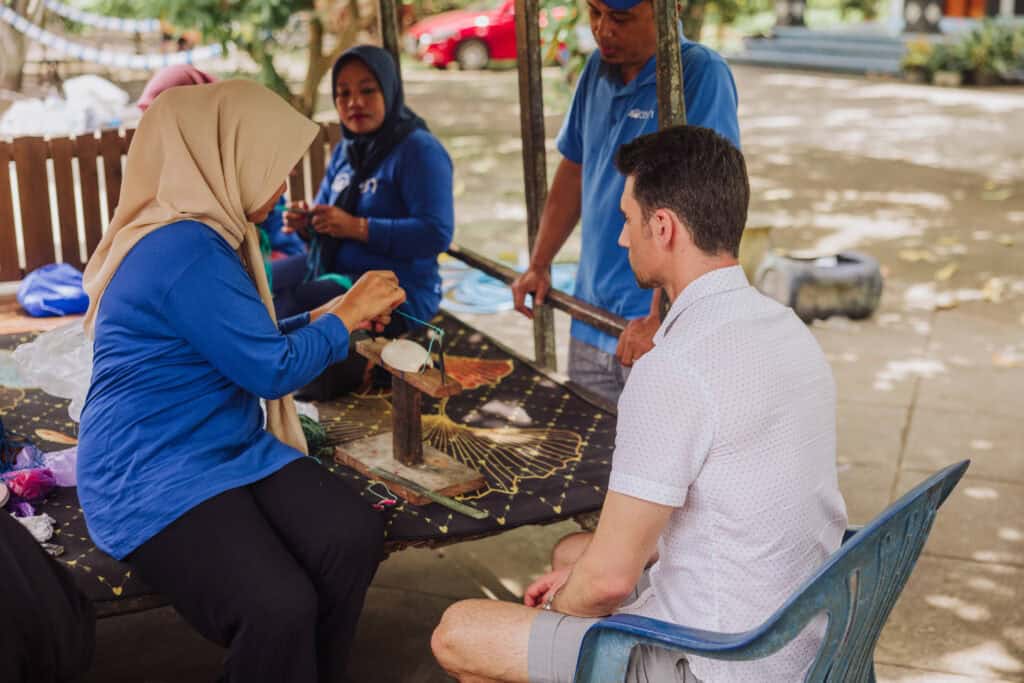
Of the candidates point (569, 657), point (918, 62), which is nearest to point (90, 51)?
point (918, 62)

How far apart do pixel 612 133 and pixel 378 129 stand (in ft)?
3.51

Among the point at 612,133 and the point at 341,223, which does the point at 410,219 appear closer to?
the point at 341,223

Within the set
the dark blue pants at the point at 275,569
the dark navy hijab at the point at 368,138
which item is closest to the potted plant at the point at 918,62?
the dark navy hijab at the point at 368,138

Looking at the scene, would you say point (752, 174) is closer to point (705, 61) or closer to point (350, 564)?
point (705, 61)

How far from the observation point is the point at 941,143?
42.3 ft

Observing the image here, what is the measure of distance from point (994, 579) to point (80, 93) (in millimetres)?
10815

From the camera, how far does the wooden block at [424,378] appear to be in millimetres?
3182

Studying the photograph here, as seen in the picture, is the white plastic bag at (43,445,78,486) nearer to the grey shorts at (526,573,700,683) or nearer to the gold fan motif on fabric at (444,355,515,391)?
the gold fan motif on fabric at (444,355,515,391)

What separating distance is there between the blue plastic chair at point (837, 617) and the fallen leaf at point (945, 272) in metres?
6.08

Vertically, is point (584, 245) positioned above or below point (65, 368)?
above

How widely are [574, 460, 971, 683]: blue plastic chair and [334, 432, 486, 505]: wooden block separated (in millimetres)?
1091

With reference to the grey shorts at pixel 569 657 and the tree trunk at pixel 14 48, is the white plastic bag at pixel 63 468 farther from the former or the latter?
the tree trunk at pixel 14 48

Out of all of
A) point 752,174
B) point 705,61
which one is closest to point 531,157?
point 705,61

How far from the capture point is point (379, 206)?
459 centimetres
